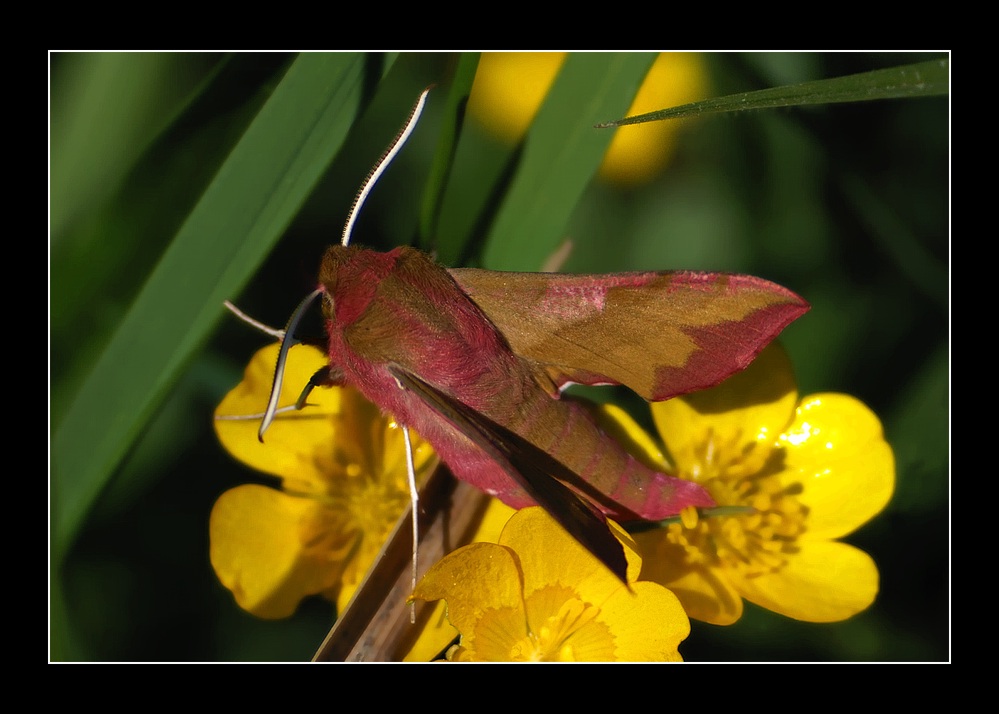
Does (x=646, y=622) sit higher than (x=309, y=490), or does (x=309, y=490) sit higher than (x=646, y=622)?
(x=646, y=622)

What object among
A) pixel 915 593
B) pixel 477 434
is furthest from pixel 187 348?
pixel 915 593

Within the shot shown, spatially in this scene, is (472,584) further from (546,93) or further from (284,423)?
(546,93)

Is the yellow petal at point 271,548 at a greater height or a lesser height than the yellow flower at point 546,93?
lesser

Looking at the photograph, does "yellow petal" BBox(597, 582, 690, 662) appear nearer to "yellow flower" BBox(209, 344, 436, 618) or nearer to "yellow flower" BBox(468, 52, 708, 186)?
"yellow flower" BBox(209, 344, 436, 618)

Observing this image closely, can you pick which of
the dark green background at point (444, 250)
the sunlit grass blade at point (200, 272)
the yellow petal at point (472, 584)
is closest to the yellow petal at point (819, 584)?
the dark green background at point (444, 250)

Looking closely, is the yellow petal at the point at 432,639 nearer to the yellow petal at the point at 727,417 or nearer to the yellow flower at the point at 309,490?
the yellow flower at the point at 309,490

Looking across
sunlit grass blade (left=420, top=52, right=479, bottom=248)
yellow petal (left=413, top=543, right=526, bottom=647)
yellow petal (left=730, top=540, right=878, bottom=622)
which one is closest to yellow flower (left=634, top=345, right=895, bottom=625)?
yellow petal (left=730, top=540, right=878, bottom=622)

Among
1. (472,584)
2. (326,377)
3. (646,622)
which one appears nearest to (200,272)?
(326,377)
